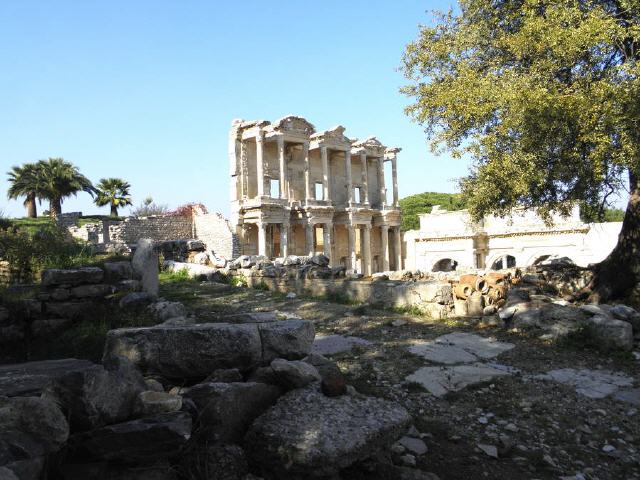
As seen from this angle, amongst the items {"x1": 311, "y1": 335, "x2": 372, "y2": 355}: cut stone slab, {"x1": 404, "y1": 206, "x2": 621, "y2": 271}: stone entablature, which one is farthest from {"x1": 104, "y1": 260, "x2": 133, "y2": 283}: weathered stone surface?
{"x1": 404, "y1": 206, "x2": 621, "y2": 271}: stone entablature

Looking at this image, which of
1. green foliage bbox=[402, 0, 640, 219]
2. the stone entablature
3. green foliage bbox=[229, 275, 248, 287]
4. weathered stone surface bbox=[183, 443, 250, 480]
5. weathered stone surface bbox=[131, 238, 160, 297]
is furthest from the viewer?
the stone entablature

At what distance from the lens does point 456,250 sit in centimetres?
3459

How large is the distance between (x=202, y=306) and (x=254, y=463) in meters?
6.92

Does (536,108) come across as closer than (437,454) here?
No

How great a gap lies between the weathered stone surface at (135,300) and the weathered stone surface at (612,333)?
5.79 meters

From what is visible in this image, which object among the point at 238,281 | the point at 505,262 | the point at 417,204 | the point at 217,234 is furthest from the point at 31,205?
the point at 417,204

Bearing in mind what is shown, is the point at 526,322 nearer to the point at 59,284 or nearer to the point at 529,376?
the point at 529,376

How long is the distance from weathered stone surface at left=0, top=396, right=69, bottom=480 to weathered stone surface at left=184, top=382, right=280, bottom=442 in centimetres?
76

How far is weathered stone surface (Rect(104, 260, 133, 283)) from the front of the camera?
839cm

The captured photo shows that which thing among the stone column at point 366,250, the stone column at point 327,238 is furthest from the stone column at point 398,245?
the stone column at point 327,238

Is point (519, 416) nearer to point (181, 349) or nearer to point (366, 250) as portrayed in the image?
point (181, 349)

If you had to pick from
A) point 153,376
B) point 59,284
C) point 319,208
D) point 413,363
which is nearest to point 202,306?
point 59,284

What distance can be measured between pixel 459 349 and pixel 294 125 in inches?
1163

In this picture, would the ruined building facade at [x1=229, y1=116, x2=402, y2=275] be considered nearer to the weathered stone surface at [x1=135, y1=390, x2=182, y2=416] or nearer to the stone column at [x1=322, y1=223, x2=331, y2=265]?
the stone column at [x1=322, y1=223, x2=331, y2=265]
